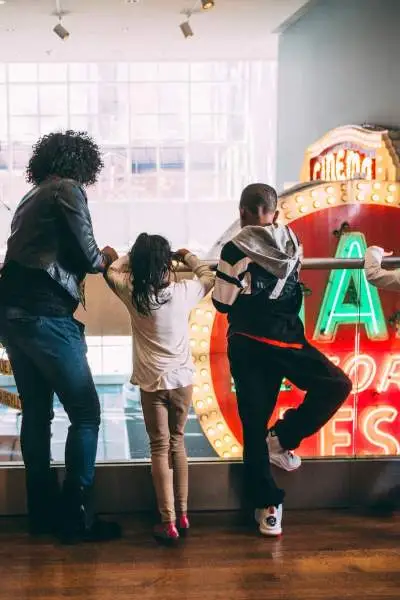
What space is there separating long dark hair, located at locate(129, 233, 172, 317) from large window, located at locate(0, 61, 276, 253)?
12.6 m

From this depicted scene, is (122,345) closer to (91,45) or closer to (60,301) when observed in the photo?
(60,301)

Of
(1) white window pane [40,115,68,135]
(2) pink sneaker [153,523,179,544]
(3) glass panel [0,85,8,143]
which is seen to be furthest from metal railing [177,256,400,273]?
(3) glass panel [0,85,8,143]

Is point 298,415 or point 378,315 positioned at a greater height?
point 378,315

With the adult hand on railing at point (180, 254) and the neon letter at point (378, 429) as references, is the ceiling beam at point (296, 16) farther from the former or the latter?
the adult hand on railing at point (180, 254)

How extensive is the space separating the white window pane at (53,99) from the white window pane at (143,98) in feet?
4.15

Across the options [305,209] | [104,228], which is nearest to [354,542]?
[305,209]

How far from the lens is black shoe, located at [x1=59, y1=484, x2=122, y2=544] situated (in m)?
3.12

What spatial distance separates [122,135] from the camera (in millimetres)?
15844

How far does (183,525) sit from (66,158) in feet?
4.48

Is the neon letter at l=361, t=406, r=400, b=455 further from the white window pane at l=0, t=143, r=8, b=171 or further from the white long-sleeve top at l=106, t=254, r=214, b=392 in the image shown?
the white window pane at l=0, t=143, r=8, b=171

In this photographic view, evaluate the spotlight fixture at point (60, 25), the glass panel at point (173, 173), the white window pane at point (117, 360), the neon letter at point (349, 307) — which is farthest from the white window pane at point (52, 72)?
the neon letter at point (349, 307)

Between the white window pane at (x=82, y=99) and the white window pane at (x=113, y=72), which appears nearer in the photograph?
the white window pane at (x=113, y=72)

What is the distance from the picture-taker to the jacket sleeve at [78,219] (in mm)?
2957

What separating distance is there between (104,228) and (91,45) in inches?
161
